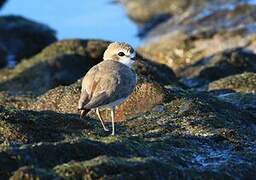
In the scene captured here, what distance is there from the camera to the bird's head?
11766 millimetres

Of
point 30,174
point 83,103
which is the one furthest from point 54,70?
point 30,174

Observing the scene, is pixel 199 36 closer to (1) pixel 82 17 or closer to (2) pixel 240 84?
(1) pixel 82 17

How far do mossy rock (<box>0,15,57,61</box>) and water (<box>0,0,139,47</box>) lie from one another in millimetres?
1340

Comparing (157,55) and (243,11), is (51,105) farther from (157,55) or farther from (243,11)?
(243,11)

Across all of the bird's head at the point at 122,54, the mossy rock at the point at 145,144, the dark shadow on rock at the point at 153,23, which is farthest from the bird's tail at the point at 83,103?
the dark shadow on rock at the point at 153,23

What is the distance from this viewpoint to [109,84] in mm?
11047

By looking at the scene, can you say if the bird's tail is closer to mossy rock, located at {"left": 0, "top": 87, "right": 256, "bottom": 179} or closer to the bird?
the bird

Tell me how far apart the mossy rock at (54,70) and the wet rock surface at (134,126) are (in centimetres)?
3

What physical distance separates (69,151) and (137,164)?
886 millimetres

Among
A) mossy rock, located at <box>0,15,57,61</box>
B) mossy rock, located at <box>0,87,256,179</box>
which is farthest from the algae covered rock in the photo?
mossy rock, located at <box>0,15,57,61</box>

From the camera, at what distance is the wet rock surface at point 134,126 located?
8.90 meters

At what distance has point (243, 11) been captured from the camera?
3341 centimetres

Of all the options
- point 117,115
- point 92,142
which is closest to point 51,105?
point 117,115

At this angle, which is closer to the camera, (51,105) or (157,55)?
(51,105)
